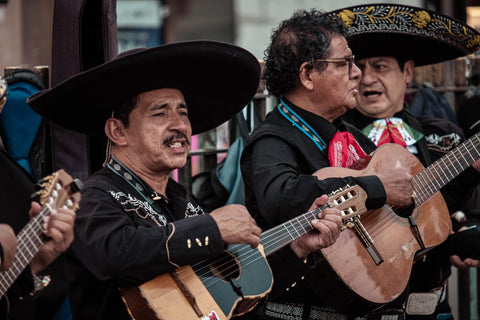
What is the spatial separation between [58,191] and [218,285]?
2.67 ft

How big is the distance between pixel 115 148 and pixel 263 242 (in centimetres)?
79

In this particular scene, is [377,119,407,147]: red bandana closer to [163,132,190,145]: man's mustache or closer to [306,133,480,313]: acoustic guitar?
[306,133,480,313]: acoustic guitar

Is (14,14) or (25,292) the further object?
(14,14)

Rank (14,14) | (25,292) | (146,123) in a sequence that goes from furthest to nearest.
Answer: (14,14) < (146,123) < (25,292)

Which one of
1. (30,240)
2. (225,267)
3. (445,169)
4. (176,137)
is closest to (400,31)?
(445,169)

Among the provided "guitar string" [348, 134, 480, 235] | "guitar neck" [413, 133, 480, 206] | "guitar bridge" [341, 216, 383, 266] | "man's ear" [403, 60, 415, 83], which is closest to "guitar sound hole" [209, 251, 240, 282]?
"guitar bridge" [341, 216, 383, 266]

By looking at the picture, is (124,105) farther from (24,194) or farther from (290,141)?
(290,141)

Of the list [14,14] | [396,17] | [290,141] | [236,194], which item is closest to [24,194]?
[290,141]

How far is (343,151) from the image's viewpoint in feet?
13.1

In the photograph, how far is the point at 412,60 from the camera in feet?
16.6

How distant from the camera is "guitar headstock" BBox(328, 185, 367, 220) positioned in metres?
3.61

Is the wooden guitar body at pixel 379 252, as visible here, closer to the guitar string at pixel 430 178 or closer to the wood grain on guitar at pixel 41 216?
the guitar string at pixel 430 178

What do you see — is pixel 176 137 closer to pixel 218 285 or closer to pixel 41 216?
pixel 218 285

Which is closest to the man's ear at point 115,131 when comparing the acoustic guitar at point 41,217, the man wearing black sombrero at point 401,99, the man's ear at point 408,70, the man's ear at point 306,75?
the acoustic guitar at point 41,217
